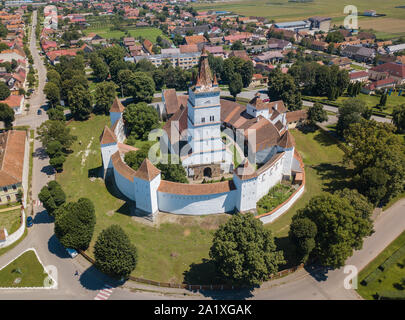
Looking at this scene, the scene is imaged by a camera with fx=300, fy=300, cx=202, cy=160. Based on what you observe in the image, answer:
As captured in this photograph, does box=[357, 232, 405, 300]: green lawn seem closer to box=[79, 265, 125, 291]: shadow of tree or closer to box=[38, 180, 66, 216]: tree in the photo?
box=[79, 265, 125, 291]: shadow of tree

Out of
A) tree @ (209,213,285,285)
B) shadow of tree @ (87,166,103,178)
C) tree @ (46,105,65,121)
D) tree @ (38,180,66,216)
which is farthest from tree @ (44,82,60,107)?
tree @ (209,213,285,285)

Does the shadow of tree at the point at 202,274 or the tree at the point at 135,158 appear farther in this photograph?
the tree at the point at 135,158

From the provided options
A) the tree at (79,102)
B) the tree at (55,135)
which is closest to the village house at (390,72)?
the tree at (79,102)

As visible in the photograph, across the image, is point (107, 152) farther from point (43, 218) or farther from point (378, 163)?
point (378, 163)

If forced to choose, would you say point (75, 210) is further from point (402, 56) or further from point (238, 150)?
point (402, 56)

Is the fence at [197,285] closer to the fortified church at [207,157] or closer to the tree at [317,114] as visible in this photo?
the fortified church at [207,157]

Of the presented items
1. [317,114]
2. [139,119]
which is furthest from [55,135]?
[317,114]

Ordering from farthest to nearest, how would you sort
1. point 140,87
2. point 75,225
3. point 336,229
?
point 140,87
point 75,225
point 336,229
